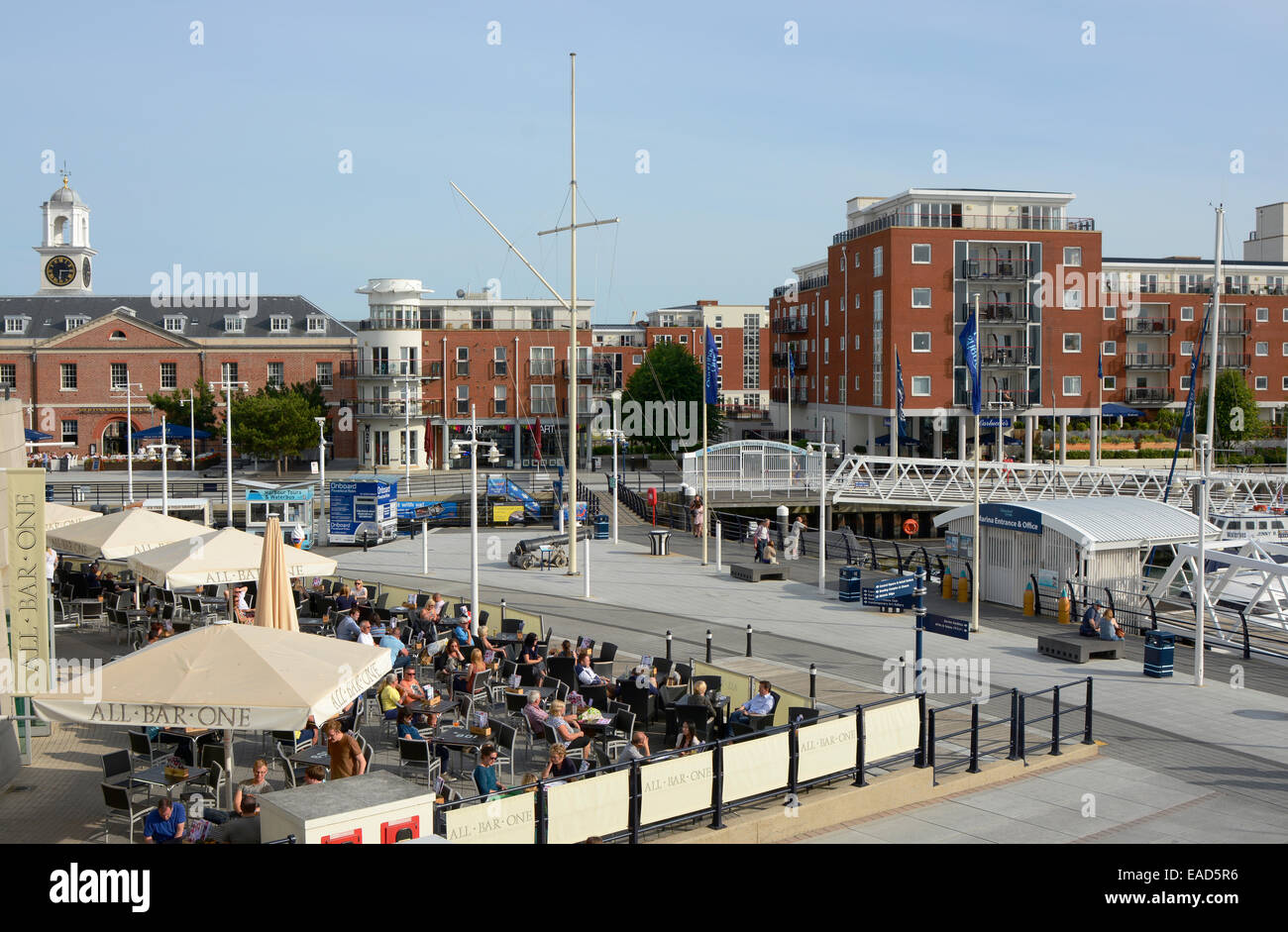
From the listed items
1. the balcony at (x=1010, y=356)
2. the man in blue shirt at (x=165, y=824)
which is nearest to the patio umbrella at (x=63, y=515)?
the man in blue shirt at (x=165, y=824)

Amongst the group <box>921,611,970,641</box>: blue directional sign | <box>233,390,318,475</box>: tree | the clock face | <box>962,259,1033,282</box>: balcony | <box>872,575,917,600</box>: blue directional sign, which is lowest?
<box>872,575,917,600</box>: blue directional sign

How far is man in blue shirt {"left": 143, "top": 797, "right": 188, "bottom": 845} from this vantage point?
1038 centimetres

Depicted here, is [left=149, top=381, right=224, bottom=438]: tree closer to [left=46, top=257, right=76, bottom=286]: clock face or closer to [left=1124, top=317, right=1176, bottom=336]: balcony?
[left=46, top=257, right=76, bottom=286]: clock face

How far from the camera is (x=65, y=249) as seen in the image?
93.9 meters

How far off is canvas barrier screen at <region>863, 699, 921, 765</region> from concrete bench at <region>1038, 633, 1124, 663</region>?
9.08 metres

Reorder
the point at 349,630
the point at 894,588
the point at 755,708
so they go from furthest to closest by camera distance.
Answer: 1. the point at 894,588
2. the point at 349,630
3. the point at 755,708

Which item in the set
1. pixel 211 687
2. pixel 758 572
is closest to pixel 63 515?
pixel 211 687

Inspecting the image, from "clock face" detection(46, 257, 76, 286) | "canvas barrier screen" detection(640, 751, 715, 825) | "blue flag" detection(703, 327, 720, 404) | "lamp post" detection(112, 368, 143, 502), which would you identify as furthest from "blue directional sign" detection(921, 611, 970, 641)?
"clock face" detection(46, 257, 76, 286)

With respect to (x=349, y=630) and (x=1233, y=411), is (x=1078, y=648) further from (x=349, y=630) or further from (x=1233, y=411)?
(x=1233, y=411)

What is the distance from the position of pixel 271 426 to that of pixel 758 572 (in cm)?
4404

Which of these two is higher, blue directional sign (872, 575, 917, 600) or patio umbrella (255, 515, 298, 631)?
patio umbrella (255, 515, 298, 631)

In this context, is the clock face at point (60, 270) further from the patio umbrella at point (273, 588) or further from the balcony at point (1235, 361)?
the balcony at point (1235, 361)

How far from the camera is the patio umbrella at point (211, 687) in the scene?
1092cm
